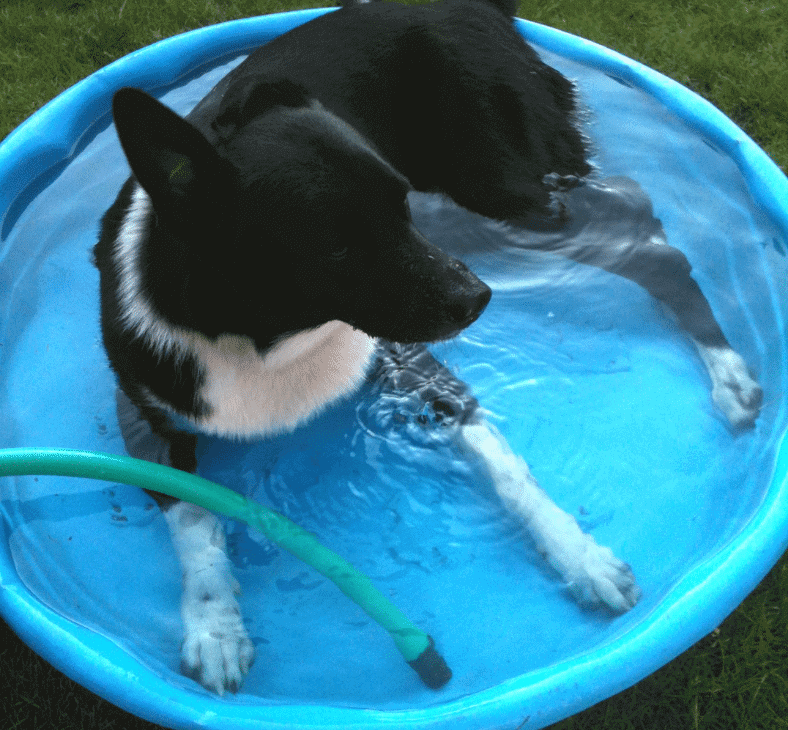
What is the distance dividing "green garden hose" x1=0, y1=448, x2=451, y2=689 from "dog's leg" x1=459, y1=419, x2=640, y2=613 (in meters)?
0.46

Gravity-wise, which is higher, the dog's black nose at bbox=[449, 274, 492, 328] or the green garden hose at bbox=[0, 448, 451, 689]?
the dog's black nose at bbox=[449, 274, 492, 328]

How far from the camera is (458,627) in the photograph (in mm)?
2279

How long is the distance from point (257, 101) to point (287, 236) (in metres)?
0.43

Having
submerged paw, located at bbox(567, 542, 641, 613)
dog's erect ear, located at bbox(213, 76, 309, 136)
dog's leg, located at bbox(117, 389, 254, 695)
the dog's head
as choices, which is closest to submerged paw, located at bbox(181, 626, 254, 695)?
dog's leg, located at bbox(117, 389, 254, 695)

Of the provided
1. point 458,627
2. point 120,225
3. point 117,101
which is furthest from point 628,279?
point 117,101

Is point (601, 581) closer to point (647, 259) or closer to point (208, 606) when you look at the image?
point (208, 606)

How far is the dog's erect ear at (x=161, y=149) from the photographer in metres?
1.59

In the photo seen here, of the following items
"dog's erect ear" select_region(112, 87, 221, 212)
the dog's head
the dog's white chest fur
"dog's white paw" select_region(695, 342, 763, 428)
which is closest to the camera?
"dog's erect ear" select_region(112, 87, 221, 212)

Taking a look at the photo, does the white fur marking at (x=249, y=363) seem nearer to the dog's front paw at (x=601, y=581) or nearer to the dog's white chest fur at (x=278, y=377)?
the dog's white chest fur at (x=278, y=377)

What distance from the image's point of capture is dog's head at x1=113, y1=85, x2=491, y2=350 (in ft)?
6.24

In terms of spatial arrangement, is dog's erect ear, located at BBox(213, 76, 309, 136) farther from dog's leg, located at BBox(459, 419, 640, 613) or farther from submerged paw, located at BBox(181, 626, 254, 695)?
submerged paw, located at BBox(181, 626, 254, 695)

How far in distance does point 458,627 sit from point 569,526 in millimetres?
447

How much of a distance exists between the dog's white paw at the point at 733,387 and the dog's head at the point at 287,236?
3.59 ft

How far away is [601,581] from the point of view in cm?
223
